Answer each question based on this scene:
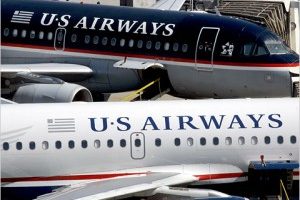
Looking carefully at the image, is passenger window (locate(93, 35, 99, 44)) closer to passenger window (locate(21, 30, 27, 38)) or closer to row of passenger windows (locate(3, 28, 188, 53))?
row of passenger windows (locate(3, 28, 188, 53))

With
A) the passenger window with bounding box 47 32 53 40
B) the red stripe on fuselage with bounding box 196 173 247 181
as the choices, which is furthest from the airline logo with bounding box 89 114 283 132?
the passenger window with bounding box 47 32 53 40

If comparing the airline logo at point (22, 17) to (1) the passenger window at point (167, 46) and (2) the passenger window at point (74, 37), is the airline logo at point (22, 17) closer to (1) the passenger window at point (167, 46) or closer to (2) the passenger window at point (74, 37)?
(2) the passenger window at point (74, 37)

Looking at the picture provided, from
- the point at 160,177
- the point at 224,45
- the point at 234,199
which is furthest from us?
the point at 224,45

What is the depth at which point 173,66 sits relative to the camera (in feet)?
102

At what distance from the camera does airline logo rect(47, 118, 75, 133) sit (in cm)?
2134

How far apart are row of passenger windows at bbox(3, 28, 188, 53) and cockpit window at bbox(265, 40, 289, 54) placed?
2589mm

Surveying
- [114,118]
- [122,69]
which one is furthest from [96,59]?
[114,118]

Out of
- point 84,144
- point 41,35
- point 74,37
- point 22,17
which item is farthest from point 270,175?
point 22,17

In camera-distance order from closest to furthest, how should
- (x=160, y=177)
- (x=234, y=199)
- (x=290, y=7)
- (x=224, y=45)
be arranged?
(x=234, y=199) < (x=160, y=177) < (x=224, y=45) < (x=290, y=7)

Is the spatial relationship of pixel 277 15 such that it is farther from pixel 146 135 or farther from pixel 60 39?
pixel 146 135

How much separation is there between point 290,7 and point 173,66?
15662 millimetres

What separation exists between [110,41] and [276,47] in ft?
17.6

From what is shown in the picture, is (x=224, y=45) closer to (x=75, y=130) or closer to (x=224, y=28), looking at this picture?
(x=224, y=28)

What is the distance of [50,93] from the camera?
28875mm
